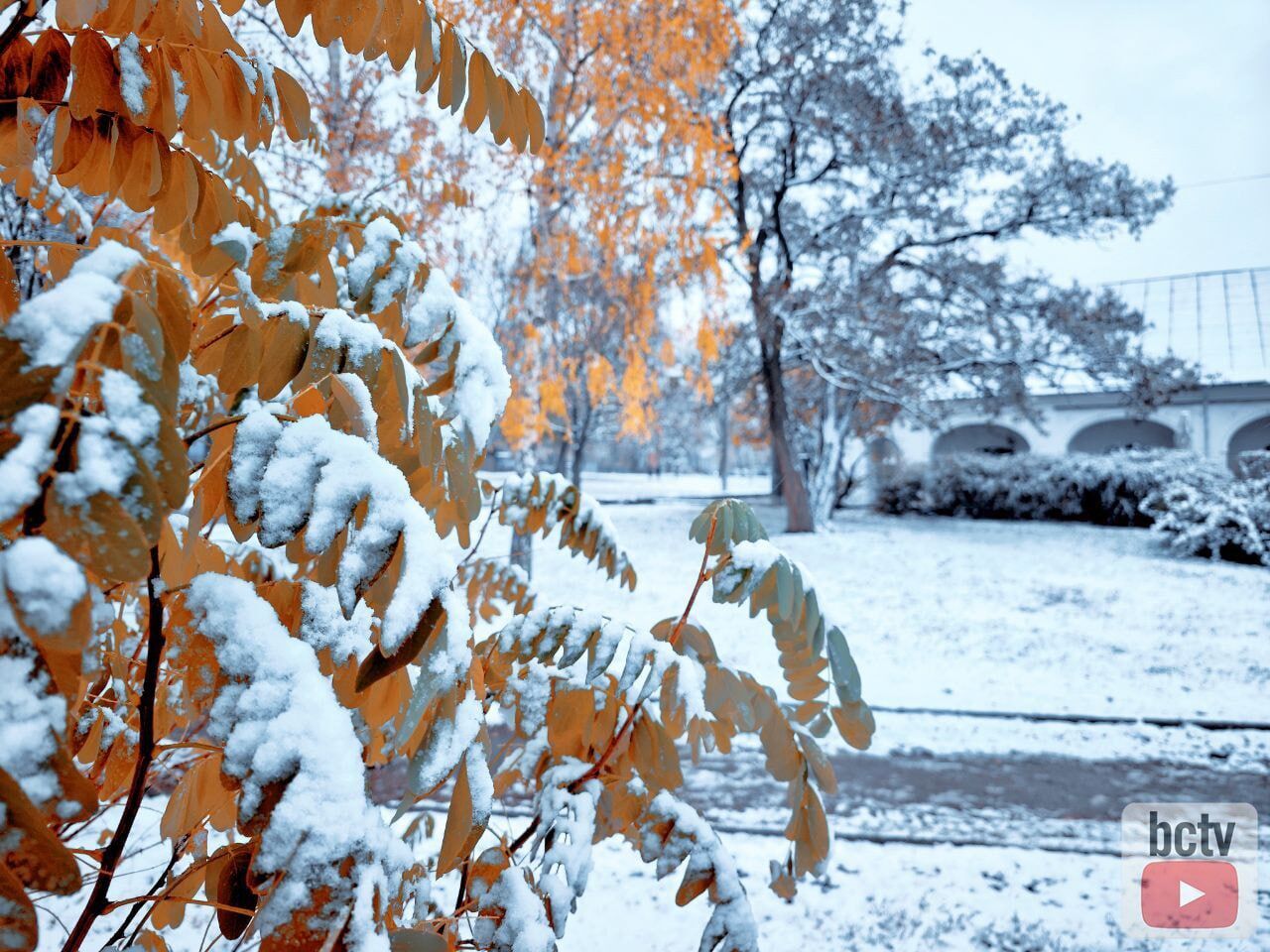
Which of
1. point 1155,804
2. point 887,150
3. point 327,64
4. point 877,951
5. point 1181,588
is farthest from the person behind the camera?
point 887,150

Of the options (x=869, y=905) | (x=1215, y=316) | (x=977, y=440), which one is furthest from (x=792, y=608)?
(x=977, y=440)

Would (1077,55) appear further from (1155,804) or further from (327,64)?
(1155,804)

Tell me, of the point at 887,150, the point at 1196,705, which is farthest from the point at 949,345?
the point at 1196,705

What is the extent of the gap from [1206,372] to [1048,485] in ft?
10.5

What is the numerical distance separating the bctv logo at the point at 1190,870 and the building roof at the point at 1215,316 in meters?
13.2

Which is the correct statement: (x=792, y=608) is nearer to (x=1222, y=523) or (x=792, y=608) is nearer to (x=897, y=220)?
(x=1222, y=523)

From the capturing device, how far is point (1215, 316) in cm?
1558

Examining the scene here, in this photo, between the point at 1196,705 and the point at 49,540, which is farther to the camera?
the point at 1196,705

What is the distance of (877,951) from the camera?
6.85 ft

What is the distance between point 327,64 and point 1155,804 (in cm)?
805

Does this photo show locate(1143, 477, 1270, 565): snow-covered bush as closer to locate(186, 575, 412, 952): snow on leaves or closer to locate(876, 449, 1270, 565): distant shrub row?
locate(876, 449, 1270, 565): distant shrub row

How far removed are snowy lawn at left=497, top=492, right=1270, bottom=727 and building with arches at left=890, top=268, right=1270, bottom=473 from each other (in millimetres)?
4501

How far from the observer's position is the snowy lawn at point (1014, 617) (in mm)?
4965

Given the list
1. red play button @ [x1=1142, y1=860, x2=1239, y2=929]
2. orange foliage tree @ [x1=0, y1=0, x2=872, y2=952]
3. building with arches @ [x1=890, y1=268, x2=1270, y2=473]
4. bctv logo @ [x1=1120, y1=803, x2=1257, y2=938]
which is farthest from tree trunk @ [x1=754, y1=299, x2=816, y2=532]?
orange foliage tree @ [x1=0, y1=0, x2=872, y2=952]
